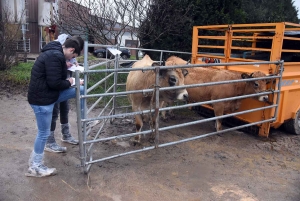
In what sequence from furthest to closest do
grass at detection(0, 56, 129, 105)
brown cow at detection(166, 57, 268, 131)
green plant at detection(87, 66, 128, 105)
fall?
grass at detection(0, 56, 129, 105), green plant at detection(87, 66, 128, 105), brown cow at detection(166, 57, 268, 131)

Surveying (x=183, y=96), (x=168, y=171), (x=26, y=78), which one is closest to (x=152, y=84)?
(x=183, y=96)

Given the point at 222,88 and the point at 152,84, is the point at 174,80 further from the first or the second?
the point at 222,88

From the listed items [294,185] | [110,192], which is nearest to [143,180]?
[110,192]

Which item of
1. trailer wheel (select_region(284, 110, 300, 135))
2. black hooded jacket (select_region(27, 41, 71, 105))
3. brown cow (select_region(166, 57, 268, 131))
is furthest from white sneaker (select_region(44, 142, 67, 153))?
trailer wheel (select_region(284, 110, 300, 135))

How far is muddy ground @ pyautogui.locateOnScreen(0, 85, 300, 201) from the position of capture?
326cm

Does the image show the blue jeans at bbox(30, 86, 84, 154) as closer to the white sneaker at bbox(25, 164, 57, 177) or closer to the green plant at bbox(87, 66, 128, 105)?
the white sneaker at bbox(25, 164, 57, 177)

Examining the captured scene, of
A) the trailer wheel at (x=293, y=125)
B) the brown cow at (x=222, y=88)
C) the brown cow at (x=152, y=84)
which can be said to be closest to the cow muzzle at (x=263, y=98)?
the brown cow at (x=222, y=88)

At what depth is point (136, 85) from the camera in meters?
4.68

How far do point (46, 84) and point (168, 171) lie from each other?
6.53ft

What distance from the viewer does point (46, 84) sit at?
3.23m

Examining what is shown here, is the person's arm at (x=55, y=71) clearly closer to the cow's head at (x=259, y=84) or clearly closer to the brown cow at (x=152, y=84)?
the brown cow at (x=152, y=84)

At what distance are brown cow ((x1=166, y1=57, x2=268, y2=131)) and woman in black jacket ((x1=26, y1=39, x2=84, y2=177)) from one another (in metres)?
2.36

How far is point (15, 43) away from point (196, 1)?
7002 mm

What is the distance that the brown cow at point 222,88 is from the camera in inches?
197
